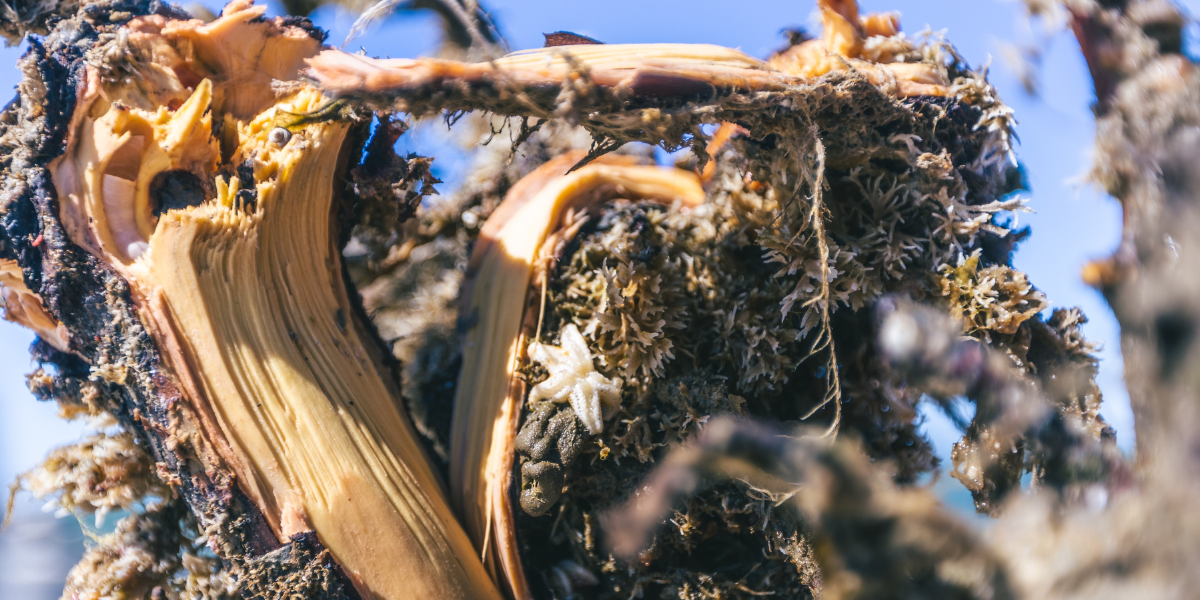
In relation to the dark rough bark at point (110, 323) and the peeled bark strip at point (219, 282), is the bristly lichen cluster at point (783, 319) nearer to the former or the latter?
the peeled bark strip at point (219, 282)

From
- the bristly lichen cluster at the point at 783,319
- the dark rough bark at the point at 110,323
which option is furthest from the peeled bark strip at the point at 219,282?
the bristly lichen cluster at the point at 783,319

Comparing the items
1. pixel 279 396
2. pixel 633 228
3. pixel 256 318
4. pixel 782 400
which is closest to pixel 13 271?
pixel 256 318

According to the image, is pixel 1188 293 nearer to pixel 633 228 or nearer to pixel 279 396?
pixel 633 228

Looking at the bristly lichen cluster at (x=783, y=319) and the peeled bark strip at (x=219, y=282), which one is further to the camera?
the bristly lichen cluster at (x=783, y=319)

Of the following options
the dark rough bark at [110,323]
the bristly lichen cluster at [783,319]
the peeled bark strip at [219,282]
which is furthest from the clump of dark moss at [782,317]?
the dark rough bark at [110,323]

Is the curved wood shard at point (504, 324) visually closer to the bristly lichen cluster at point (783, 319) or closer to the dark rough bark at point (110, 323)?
the bristly lichen cluster at point (783, 319)

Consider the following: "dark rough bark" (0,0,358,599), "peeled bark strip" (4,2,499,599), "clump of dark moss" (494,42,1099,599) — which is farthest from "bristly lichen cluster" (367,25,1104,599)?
"dark rough bark" (0,0,358,599)

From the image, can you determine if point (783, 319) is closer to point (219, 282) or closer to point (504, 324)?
point (504, 324)

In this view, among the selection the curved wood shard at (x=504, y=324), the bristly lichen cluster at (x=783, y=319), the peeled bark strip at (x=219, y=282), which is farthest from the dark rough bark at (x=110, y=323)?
the bristly lichen cluster at (x=783, y=319)
